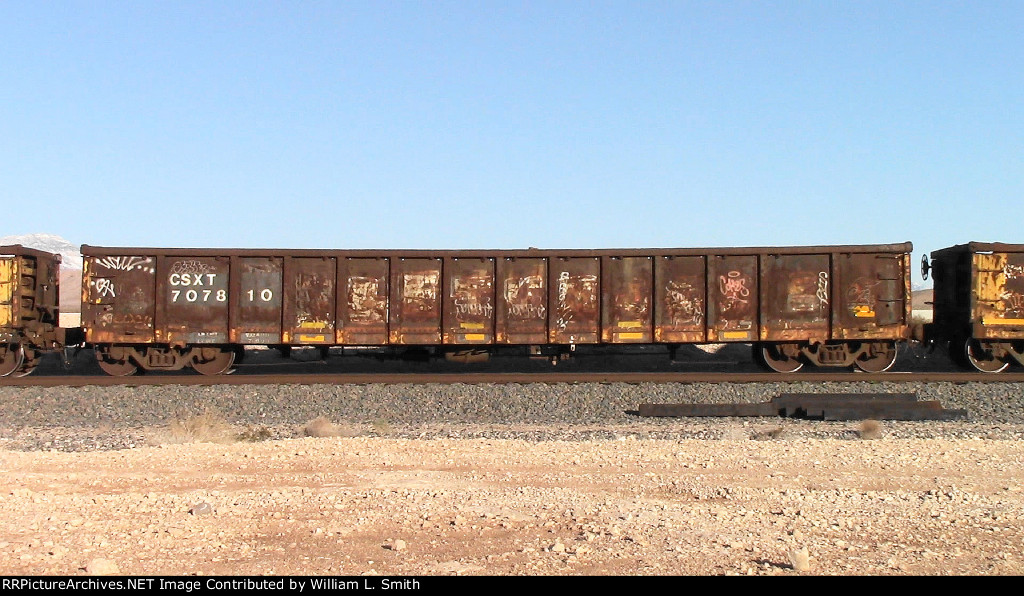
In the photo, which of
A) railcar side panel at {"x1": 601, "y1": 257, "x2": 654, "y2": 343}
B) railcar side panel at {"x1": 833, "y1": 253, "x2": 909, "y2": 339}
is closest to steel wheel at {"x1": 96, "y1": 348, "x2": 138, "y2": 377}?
railcar side panel at {"x1": 601, "y1": 257, "x2": 654, "y2": 343}

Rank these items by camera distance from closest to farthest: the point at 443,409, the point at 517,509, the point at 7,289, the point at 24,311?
the point at 517,509 < the point at 443,409 < the point at 7,289 < the point at 24,311

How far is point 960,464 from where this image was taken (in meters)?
8.55

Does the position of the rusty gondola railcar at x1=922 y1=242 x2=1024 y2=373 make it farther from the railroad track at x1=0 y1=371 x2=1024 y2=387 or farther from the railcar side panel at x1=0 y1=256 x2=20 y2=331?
the railcar side panel at x1=0 y1=256 x2=20 y2=331

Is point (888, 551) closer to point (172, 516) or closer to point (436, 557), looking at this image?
point (436, 557)

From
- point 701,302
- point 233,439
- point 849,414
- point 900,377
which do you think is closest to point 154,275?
point 233,439

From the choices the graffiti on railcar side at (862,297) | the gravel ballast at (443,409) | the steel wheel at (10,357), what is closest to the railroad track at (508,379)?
the gravel ballast at (443,409)

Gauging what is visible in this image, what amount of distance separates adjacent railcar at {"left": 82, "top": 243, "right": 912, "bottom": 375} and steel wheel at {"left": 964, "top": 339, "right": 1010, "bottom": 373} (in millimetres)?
1540

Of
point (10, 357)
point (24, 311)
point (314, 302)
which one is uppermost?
point (314, 302)

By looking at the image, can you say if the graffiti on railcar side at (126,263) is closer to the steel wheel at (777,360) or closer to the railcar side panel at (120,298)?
the railcar side panel at (120,298)

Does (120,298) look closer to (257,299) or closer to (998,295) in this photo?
(257,299)

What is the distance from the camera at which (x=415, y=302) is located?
1716 centimetres

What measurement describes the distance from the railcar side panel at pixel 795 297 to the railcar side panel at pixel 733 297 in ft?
0.72

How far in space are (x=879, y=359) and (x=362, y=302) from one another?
11.0 m

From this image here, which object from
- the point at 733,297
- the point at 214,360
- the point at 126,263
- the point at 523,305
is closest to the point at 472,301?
the point at 523,305
